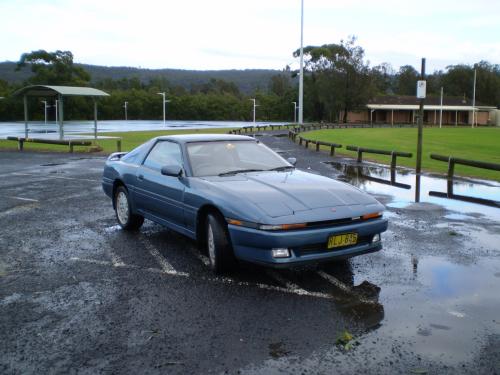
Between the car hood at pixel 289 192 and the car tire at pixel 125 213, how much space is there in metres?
2.05

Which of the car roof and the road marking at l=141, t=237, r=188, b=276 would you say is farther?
the car roof

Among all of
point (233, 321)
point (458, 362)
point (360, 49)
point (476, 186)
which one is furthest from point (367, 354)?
point (360, 49)

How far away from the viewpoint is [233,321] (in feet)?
15.0

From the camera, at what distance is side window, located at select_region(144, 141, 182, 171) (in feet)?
23.1

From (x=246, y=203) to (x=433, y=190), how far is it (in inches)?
328

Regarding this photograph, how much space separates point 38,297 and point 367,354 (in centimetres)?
326

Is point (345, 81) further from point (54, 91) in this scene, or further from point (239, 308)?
point (239, 308)

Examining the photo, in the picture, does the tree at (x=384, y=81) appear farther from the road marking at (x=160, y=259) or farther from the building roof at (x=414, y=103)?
the road marking at (x=160, y=259)

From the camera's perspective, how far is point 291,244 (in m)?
5.16

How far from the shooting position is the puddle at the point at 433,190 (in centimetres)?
1033

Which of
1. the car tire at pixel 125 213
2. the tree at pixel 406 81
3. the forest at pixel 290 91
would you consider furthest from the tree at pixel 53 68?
the car tire at pixel 125 213

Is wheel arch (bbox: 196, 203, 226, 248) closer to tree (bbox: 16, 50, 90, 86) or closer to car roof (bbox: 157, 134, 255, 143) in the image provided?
car roof (bbox: 157, 134, 255, 143)

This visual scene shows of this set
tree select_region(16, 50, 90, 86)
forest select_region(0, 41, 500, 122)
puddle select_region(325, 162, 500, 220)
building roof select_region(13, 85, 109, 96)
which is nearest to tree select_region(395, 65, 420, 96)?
forest select_region(0, 41, 500, 122)

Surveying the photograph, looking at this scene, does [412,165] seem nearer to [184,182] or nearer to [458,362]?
[184,182]
